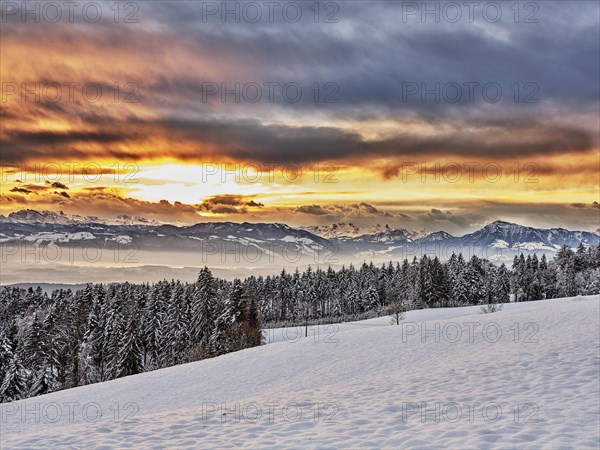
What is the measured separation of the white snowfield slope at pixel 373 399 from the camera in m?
13.1

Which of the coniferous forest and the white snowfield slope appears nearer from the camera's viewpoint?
the white snowfield slope

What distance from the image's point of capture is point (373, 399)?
1747 centimetres

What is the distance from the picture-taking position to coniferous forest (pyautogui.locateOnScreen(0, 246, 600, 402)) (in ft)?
199

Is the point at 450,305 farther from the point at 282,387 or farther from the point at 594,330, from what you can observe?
the point at 282,387

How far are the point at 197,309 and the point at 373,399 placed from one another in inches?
2122

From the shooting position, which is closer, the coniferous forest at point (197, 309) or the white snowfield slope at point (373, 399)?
the white snowfield slope at point (373, 399)

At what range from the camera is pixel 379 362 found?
2934cm

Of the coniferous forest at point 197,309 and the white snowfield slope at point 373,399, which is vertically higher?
the white snowfield slope at point 373,399

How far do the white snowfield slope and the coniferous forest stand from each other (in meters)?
26.7

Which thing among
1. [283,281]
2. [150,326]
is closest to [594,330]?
[150,326]

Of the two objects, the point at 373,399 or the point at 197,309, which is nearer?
the point at 373,399

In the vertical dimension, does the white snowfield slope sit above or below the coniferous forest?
above

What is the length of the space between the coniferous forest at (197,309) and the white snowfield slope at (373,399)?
87.6 feet

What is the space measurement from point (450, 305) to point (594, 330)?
270ft
